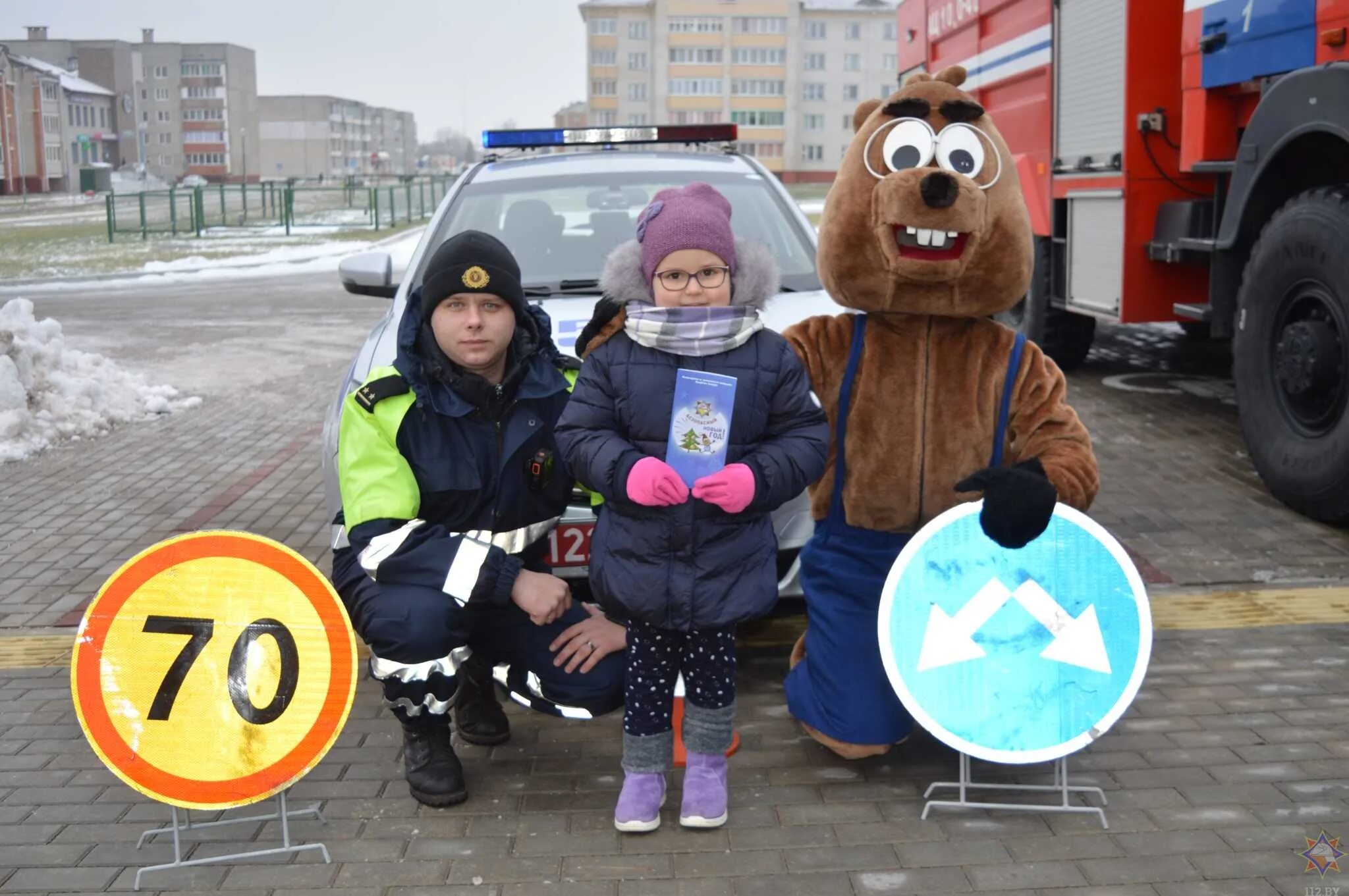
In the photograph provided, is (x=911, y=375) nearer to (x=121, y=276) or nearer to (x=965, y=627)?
(x=965, y=627)

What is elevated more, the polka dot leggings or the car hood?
the car hood

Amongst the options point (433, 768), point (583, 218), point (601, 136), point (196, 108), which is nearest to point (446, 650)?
point (433, 768)

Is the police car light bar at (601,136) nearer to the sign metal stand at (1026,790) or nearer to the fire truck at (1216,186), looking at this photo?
the fire truck at (1216,186)

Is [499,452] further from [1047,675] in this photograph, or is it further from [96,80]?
[96,80]

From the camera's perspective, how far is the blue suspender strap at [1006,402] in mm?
3188

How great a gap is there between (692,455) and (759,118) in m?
95.0

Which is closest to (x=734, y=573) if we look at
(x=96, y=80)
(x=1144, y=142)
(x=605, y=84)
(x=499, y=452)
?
(x=499, y=452)

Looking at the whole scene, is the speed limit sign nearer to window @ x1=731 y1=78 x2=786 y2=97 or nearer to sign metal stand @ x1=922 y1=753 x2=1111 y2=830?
sign metal stand @ x1=922 y1=753 x2=1111 y2=830

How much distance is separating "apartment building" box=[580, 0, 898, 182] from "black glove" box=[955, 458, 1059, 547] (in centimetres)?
9146

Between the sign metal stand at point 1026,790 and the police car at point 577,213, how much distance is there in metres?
1.65

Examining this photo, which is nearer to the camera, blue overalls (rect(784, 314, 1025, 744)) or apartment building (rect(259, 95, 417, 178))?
blue overalls (rect(784, 314, 1025, 744))

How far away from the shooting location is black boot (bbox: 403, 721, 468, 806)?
10.3 ft

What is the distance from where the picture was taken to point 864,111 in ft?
10.8

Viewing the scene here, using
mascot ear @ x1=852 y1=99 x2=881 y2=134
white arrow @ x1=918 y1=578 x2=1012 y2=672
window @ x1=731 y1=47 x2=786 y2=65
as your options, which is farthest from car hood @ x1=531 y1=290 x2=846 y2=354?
window @ x1=731 y1=47 x2=786 y2=65
